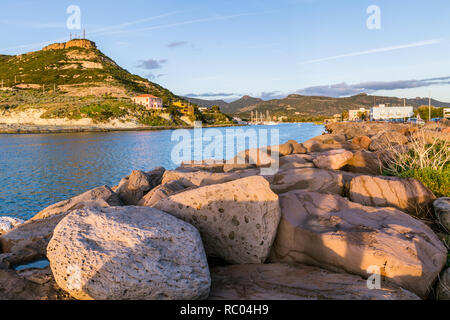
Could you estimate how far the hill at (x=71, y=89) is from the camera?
92.1 metres

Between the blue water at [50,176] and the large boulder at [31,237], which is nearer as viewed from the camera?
the large boulder at [31,237]

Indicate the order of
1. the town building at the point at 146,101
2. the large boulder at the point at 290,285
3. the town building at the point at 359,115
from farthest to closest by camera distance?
the town building at the point at 359,115
the town building at the point at 146,101
the large boulder at the point at 290,285

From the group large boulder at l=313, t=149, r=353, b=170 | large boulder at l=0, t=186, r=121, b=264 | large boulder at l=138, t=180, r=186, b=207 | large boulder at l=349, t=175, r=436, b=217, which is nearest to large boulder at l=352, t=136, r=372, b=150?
large boulder at l=313, t=149, r=353, b=170

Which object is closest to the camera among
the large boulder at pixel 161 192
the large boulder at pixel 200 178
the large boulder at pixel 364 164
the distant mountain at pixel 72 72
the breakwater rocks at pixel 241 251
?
the breakwater rocks at pixel 241 251

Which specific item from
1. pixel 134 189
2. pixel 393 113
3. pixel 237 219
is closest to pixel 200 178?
pixel 134 189

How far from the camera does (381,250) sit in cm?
460

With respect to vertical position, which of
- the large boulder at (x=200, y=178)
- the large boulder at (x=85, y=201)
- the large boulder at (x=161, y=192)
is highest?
the large boulder at (x=200, y=178)

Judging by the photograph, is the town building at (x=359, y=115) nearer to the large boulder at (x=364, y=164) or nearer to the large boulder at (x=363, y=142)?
the large boulder at (x=363, y=142)

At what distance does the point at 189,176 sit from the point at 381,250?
20.9 feet

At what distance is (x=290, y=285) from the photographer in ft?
A: 14.5

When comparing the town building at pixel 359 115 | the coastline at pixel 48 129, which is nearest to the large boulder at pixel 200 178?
the coastline at pixel 48 129

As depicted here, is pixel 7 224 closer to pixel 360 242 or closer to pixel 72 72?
pixel 360 242

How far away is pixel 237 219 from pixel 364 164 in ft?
23.0

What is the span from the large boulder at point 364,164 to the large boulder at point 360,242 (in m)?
4.71
